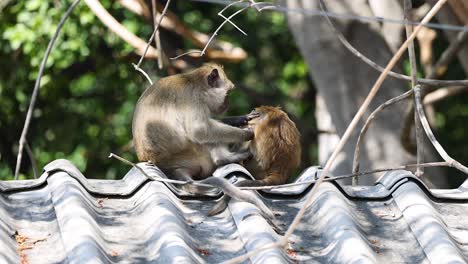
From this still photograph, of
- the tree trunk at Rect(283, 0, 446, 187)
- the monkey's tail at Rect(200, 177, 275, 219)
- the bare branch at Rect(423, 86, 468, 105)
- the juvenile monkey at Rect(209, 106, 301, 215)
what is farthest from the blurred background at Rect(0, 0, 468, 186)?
the monkey's tail at Rect(200, 177, 275, 219)

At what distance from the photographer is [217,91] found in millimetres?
5312

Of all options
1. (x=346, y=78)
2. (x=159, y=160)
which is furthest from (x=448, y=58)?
(x=159, y=160)

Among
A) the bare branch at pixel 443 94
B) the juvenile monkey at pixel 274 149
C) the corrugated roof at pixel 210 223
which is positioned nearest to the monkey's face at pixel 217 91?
the juvenile monkey at pixel 274 149

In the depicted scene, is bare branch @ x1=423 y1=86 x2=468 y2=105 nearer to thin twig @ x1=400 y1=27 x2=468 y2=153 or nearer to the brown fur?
thin twig @ x1=400 y1=27 x2=468 y2=153

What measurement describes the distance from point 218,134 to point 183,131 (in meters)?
0.18

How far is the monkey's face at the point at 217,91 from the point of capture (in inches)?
208

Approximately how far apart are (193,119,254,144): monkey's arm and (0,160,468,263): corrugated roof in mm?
1333

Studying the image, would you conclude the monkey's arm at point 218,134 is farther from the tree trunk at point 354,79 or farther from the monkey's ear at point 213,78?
the tree trunk at point 354,79

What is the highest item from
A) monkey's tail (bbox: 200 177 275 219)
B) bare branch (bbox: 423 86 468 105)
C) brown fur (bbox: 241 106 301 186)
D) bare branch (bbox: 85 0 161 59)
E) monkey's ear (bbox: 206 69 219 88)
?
bare branch (bbox: 85 0 161 59)

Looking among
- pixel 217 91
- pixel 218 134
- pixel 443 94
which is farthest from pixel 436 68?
pixel 218 134

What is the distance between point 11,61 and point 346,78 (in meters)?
3.49

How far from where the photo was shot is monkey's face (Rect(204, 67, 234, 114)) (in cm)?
528

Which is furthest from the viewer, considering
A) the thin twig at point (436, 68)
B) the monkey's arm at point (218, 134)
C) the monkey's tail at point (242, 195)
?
the thin twig at point (436, 68)

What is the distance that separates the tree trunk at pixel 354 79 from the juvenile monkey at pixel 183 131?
6.70ft
